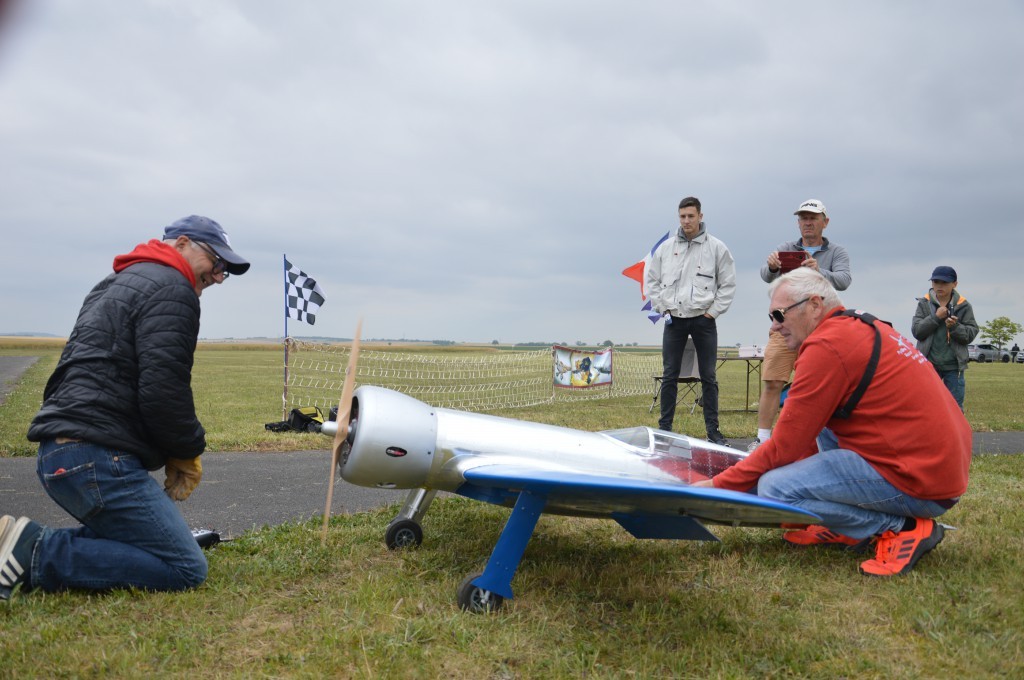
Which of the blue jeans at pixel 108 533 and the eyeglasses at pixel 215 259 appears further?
the eyeglasses at pixel 215 259

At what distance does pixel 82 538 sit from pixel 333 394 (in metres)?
14.7

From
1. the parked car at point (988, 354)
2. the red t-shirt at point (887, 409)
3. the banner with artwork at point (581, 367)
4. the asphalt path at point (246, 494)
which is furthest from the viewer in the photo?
the parked car at point (988, 354)

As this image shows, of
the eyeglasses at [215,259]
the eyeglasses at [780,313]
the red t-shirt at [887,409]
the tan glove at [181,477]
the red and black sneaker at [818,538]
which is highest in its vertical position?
the eyeglasses at [215,259]

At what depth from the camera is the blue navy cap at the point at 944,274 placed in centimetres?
792

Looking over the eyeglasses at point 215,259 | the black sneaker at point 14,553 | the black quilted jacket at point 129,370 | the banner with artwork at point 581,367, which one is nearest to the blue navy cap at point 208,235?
the eyeglasses at point 215,259

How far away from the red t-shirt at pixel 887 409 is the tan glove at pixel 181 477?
317cm

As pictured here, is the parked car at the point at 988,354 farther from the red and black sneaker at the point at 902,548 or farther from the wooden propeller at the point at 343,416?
the wooden propeller at the point at 343,416

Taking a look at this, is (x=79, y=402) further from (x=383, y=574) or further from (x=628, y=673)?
(x=628, y=673)

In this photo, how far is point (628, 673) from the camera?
2.62 meters

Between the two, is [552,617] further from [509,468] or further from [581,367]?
[581,367]

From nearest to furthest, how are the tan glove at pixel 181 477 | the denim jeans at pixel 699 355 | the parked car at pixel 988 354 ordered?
the tan glove at pixel 181 477
the denim jeans at pixel 699 355
the parked car at pixel 988 354

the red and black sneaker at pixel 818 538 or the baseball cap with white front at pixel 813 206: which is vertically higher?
the baseball cap with white front at pixel 813 206

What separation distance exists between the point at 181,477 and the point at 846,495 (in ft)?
11.8

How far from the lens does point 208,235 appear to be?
3.59 metres
